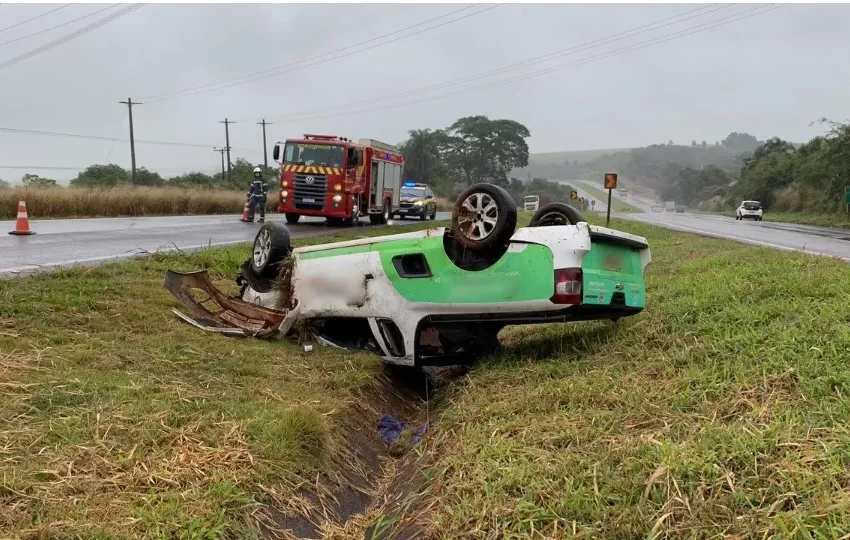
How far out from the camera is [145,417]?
11.0 ft

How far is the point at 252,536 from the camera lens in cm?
261

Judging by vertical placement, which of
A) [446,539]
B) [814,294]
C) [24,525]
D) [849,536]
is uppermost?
[814,294]

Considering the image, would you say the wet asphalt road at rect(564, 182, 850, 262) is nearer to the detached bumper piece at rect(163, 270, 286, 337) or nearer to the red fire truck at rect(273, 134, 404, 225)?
the detached bumper piece at rect(163, 270, 286, 337)

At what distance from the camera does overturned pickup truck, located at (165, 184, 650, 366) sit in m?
4.47

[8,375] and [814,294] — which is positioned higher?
[814,294]

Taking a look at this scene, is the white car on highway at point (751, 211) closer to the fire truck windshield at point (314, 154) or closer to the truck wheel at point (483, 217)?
the fire truck windshield at point (314, 154)

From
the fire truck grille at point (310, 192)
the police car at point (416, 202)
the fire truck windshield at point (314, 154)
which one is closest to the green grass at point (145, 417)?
the fire truck grille at point (310, 192)

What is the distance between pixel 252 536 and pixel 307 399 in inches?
65.4

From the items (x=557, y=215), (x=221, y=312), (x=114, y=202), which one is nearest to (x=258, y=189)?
(x=114, y=202)

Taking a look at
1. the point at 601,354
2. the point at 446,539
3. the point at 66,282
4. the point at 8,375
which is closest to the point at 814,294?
the point at 601,354

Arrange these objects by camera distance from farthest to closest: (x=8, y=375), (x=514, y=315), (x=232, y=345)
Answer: (x=232, y=345)
(x=514, y=315)
(x=8, y=375)

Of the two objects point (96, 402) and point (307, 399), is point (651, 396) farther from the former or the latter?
point (96, 402)

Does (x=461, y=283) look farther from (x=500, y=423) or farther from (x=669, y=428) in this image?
(x=669, y=428)

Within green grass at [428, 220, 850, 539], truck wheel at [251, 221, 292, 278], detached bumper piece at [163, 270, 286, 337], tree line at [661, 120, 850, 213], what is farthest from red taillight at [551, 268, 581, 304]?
tree line at [661, 120, 850, 213]
